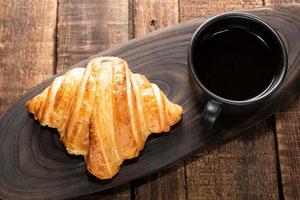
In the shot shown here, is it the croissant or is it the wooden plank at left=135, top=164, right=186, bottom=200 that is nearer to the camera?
the croissant

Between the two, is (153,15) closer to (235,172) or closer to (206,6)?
(206,6)

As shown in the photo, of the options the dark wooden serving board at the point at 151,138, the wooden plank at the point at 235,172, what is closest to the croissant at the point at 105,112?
the dark wooden serving board at the point at 151,138

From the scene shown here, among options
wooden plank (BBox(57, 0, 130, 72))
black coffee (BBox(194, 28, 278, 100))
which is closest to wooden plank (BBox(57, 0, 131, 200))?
wooden plank (BBox(57, 0, 130, 72))

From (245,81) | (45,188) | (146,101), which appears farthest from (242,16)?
(45,188)

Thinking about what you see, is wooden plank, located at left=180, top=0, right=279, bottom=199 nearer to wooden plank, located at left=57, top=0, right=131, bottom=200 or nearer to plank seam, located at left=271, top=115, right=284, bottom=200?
plank seam, located at left=271, top=115, right=284, bottom=200

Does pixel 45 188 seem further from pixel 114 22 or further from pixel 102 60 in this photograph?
pixel 114 22

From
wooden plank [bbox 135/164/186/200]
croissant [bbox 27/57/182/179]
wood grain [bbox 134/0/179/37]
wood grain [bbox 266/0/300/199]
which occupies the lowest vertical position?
wooden plank [bbox 135/164/186/200]
